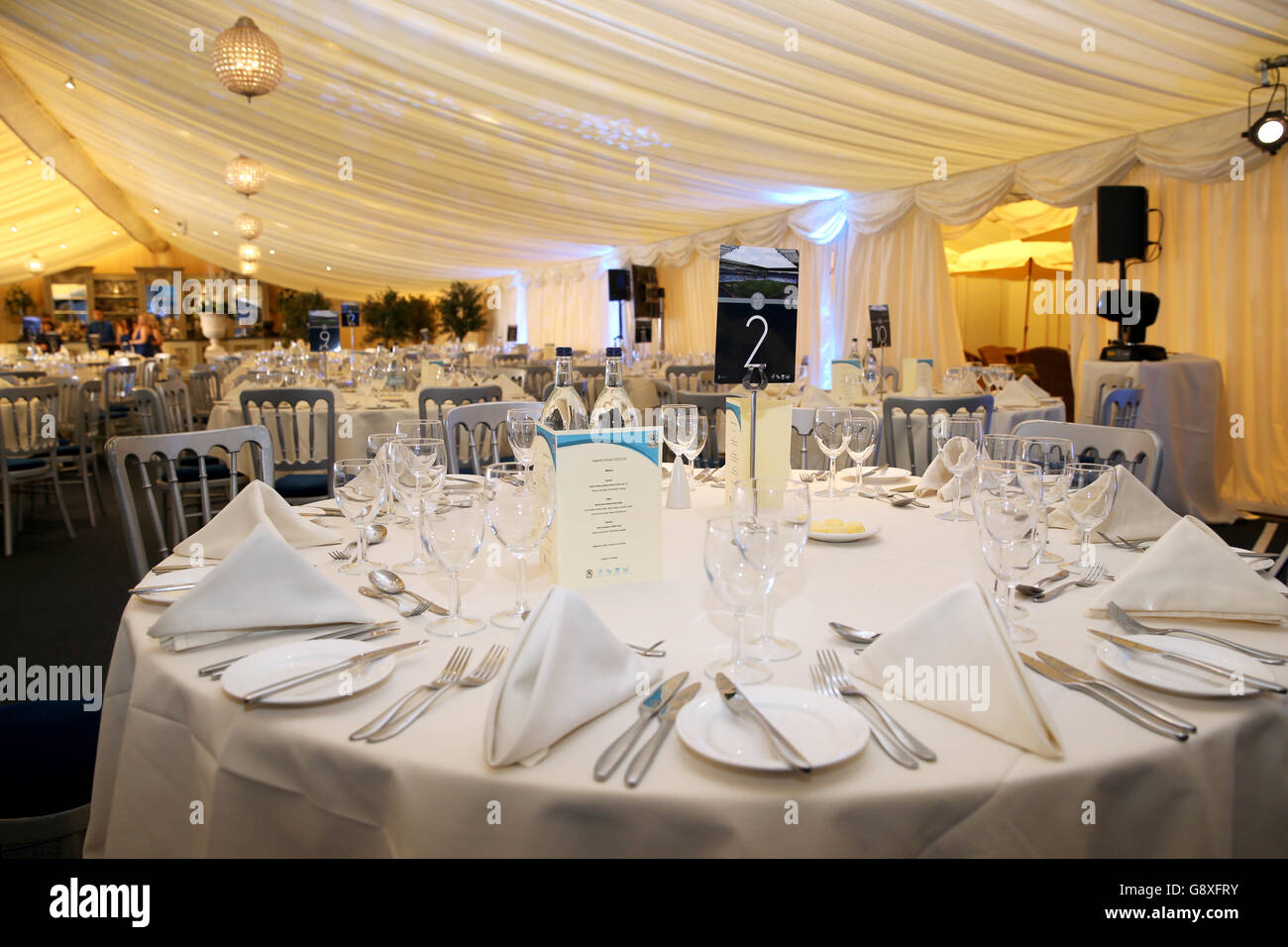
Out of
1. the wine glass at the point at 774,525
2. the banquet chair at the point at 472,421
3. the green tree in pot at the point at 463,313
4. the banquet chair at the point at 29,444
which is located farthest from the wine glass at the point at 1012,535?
the green tree in pot at the point at 463,313

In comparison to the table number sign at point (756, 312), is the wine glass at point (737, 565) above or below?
below

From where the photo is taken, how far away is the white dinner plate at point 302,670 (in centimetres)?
95

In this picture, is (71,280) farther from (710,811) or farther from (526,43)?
(710,811)

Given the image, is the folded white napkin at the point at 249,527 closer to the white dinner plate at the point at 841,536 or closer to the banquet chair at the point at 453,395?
the white dinner plate at the point at 841,536

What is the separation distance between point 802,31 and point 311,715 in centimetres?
523

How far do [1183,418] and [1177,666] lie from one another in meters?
5.59

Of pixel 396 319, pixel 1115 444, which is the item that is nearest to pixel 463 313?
pixel 396 319

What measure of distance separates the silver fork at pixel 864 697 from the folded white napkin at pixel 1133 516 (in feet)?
2.73

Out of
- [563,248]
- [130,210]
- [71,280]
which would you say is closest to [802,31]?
[563,248]

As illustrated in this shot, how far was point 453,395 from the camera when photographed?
433cm

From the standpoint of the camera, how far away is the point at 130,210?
21.7 m

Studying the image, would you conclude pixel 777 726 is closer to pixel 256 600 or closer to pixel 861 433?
pixel 256 600

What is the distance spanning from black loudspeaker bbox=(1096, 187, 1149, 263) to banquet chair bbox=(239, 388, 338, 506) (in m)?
5.57
